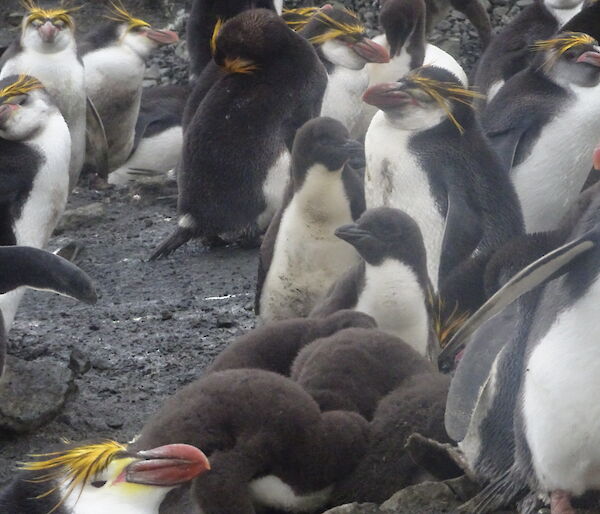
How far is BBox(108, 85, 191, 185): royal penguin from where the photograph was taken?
9.70 m

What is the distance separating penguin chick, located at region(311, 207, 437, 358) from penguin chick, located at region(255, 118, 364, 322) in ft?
2.41

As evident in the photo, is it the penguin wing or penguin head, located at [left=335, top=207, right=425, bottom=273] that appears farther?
the penguin wing

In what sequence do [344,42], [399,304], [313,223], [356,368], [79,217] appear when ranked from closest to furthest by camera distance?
[356,368] → [399,304] → [313,223] → [79,217] → [344,42]

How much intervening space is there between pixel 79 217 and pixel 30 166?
178 centimetres

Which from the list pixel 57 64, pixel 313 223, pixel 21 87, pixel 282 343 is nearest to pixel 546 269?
pixel 282 343

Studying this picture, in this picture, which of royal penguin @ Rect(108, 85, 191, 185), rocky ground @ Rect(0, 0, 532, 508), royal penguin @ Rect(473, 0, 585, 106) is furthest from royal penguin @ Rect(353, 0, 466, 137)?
royal penguin @ Rect(108, 85, 191, 185)

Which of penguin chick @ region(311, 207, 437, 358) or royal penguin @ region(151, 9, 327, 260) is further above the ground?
penguin chick @ region(311, 207, 437, 358)

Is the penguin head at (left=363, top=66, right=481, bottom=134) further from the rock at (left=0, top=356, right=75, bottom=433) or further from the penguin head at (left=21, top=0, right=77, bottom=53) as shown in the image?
the penguin head at (left=21, top=0, right=77, bottom=53)

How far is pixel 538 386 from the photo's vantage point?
11.0ft

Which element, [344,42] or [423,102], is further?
[344,42]

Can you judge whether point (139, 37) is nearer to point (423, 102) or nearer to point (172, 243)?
point (172, 243)

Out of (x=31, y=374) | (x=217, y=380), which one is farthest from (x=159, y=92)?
(x=217, y=380)

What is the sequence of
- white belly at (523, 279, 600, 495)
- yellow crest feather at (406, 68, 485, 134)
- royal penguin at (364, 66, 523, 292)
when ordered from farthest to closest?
1. yellow crest feather at (406, 68, 485, 134)
2. royal penguin at (364, 66, 523, 292)
3. white belly at (523, 279, 600, 495)

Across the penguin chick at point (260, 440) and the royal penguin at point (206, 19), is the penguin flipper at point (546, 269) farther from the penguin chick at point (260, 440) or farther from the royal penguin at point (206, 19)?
the royal penguin at point (206, 19)
